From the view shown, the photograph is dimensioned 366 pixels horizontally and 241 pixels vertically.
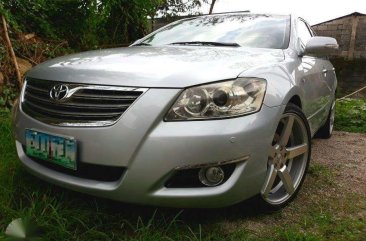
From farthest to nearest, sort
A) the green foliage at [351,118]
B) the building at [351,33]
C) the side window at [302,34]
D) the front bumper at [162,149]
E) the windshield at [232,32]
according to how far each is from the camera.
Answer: the building at [351,33] < the green foliage at [351,118] < the side window at [302,34] < the windshield at [232,32] < the front bumper at [162,149]

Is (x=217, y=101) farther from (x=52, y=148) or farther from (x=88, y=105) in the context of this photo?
(x=52, y=148)

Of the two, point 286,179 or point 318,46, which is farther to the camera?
point 318,46

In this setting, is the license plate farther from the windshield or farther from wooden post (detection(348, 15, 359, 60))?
wooden post (detection(348, 15, 359, 60))

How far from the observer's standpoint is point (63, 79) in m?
1.81

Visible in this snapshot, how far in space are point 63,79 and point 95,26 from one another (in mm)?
4137

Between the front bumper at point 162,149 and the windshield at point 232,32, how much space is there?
3.43 ft

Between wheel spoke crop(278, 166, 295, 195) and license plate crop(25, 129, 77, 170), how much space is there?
1097 mm

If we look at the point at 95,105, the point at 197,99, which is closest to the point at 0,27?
the point at 95,105

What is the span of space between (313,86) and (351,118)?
10.3ft

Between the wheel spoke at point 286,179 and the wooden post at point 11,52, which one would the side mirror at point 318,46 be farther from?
the wooden post at point 11,52

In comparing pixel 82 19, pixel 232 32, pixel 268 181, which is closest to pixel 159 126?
pixel 268 181

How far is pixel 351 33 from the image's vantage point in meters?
11.0

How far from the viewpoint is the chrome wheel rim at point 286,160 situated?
6.45 feet

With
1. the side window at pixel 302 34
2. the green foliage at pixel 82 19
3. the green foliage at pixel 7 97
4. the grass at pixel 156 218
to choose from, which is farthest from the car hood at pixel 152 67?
the green foliage at pixel 82 19
